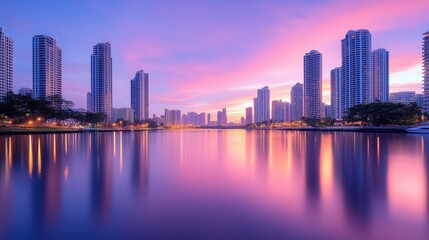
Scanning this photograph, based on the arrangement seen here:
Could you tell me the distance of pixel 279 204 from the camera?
Answer: 7.88 meters

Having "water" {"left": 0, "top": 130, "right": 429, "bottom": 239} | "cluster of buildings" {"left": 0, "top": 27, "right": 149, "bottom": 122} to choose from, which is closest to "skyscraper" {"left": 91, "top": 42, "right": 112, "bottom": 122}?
"cluster of buildings" {"left": 0, "top": 27, "right": 149, "bottom": 122}

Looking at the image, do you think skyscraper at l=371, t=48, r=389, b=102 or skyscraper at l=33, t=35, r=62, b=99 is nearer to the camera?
skyscraper at l=33, t=35, r=62, b=99

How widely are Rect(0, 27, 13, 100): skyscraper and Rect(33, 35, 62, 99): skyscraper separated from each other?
10.2 m

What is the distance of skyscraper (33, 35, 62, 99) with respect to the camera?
421ft

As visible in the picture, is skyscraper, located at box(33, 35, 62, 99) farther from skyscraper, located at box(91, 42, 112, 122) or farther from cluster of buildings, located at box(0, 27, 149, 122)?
skyscraper, located at box(91, 42, 112, 122)

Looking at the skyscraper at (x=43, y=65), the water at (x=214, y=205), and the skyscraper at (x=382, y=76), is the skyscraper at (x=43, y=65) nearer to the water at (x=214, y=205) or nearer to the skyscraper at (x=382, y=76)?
the water at (x=214, y=205)

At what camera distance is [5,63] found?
120875 millimetres

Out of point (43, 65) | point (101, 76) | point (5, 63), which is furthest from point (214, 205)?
point (101, 76)

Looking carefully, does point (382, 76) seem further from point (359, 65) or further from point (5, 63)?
point (5, 63)

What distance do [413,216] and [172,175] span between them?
31.9ft

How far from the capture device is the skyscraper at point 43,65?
12825 centimetres

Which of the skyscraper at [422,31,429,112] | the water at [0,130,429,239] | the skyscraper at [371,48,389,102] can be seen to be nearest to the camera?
the water at [0,130,429,239]

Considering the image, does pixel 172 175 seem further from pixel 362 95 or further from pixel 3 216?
pixel 362 95

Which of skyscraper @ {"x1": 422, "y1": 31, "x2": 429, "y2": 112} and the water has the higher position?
skyscraper @ {"x1": 422, "y1": 31, "x2": 429, "y2": 112}
